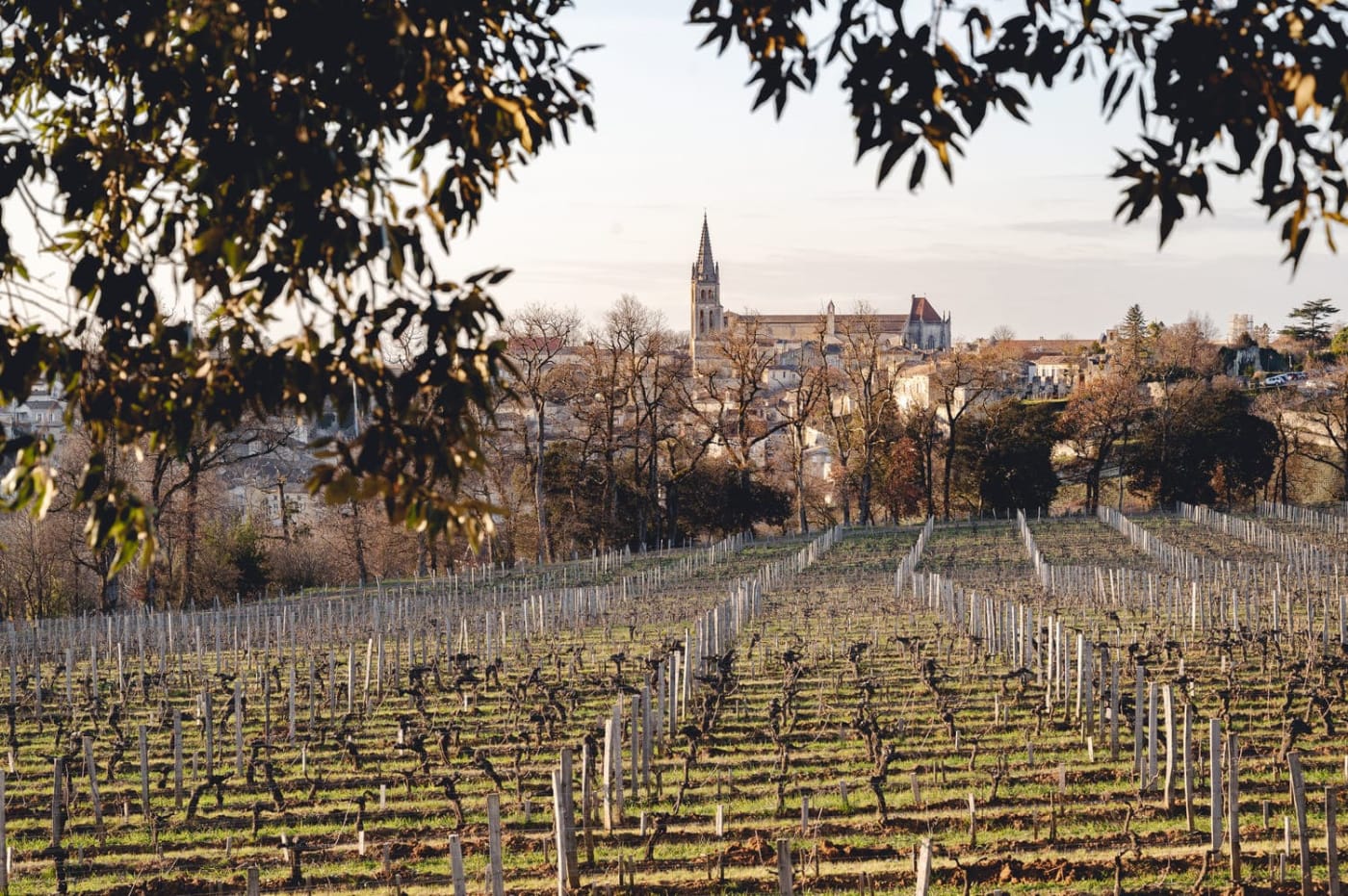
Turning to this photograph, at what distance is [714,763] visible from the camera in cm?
1249

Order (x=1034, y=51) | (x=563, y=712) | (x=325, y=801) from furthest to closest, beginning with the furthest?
(x=563, y=712) → (x=325, y=801) → (x=1034, y=51)

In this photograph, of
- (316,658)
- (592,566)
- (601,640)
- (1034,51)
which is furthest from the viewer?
(592,566)

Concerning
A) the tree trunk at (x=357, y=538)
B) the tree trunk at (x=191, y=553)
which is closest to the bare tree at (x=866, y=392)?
the tree trunk at (x=357, y=538)

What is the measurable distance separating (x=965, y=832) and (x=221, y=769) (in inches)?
280

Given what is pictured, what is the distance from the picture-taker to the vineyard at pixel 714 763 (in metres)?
9.05


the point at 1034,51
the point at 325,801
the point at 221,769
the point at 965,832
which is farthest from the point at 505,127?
the point at 221,769

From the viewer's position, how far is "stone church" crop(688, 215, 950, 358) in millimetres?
147875

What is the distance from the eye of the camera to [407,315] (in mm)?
3855

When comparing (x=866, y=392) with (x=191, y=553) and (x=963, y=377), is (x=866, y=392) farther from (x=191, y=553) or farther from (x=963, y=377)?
(x=191, y=553)

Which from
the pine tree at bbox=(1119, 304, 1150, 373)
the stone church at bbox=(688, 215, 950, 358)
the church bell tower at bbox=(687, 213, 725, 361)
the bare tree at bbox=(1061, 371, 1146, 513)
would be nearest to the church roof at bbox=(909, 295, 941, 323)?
the stone church at bbox=(688, 215, 950, 358)

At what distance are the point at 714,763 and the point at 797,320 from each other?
176147mm

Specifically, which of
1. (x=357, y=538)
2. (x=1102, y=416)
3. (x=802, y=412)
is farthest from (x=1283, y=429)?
(x=357, y=538)

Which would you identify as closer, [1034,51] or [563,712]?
[1034,51]

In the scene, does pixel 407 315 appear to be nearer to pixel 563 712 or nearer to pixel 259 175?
pixel 259 175
